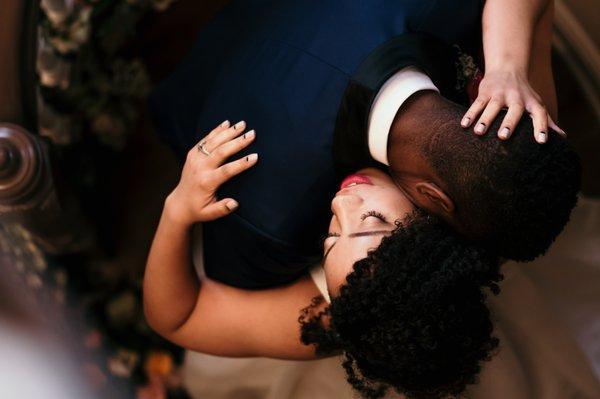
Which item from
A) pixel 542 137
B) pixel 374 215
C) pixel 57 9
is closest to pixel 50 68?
pixel 57 9

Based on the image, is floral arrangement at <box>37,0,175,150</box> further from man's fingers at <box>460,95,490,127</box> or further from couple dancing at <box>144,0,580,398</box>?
man's fingers at <box>460,95,490,127</box>

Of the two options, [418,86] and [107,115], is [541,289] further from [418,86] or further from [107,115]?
[107,115]

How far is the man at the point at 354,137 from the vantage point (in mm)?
967

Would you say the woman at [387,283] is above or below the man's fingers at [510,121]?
below

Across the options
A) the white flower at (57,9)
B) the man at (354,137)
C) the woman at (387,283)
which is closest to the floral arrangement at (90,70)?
the white flower at (57,9)

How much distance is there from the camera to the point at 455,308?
102 cm

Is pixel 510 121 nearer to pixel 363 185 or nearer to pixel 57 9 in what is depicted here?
pixel 363 185

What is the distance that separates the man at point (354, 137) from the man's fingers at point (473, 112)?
0.05 feet

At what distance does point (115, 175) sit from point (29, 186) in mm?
803

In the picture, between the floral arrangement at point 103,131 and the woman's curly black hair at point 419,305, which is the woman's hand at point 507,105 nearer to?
the woman's curly black hair at point 419,305

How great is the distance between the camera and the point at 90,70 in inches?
71.5

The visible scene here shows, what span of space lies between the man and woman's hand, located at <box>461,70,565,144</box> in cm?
2

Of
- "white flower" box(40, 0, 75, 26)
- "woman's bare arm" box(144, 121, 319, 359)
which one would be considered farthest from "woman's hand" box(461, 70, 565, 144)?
"white flower" box(40, 0, 75, 26)

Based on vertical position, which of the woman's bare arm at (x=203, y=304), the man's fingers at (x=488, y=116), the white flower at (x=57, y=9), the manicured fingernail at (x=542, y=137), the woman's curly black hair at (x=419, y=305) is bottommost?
the woman's bare arm at (x=203, y=304)
